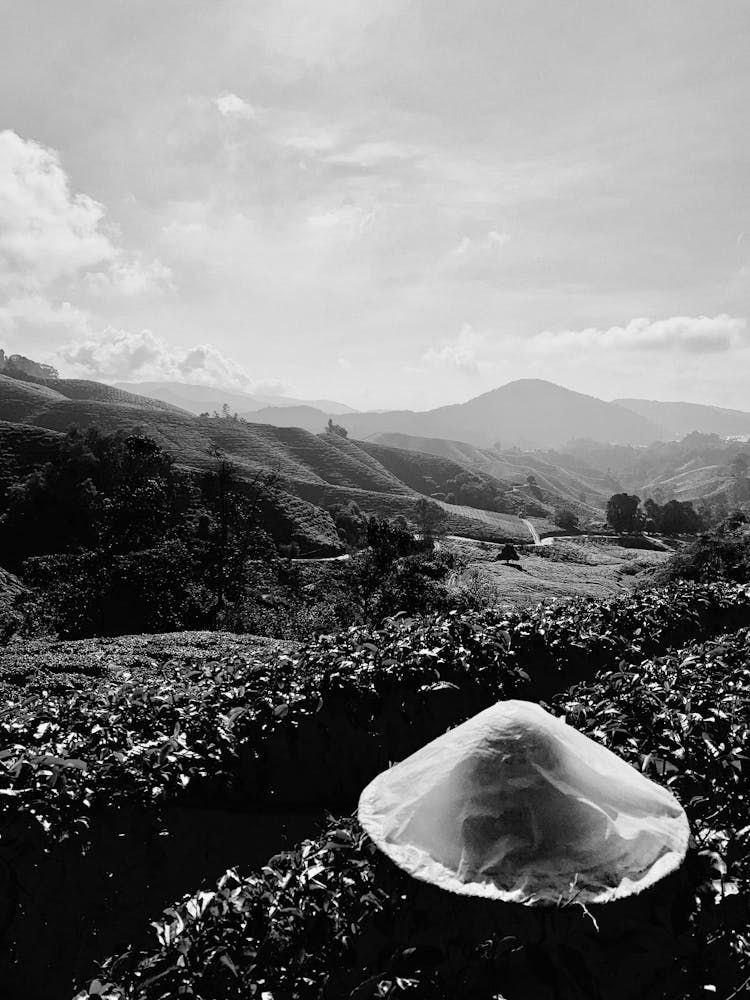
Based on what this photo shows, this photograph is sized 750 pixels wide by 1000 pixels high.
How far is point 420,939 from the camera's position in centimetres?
291

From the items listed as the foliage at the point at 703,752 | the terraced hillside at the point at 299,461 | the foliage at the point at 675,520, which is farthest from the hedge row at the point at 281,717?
the foliage at the point at 675,520

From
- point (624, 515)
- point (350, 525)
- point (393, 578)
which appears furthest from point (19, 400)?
point (624, 515)

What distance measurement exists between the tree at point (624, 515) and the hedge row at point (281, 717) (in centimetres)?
8243

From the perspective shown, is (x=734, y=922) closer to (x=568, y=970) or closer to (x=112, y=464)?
(x=568, y=970)

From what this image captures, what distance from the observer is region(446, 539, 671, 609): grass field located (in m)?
37.1

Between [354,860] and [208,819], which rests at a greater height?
[354,860]

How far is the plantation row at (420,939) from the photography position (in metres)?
2.68

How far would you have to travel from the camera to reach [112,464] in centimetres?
5125

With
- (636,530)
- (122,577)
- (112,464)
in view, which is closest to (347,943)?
(122,577)

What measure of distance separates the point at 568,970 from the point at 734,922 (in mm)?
954

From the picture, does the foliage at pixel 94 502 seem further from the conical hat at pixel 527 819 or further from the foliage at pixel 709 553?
the conical hat at pixel 527 819

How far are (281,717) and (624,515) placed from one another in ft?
285

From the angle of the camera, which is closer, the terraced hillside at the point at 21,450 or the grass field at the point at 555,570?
the grass field at the point at 555,570

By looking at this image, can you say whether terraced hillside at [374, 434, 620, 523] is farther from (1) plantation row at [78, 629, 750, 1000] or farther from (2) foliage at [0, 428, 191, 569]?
(1) plantation row at [78, 629, 750, 1000]
